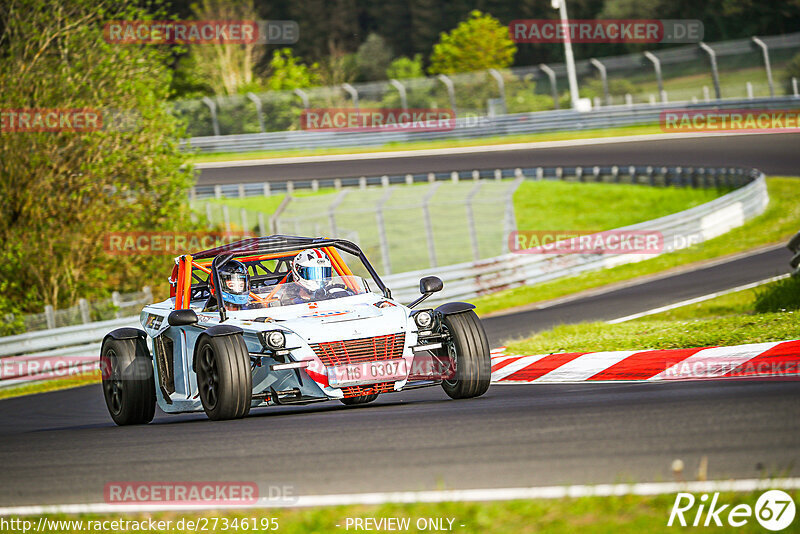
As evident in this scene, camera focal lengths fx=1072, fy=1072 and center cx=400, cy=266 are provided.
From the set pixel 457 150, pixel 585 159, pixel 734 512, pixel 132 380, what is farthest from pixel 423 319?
pixel 457 150

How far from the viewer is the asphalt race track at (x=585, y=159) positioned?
34062 mm

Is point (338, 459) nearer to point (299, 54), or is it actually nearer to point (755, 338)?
point (755, 338)

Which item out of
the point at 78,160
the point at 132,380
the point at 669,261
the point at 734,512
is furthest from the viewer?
the point at 78,160

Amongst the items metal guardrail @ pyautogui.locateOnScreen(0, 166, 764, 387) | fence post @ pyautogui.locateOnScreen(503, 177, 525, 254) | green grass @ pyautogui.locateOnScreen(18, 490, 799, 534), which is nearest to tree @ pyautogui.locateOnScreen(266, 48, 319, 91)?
metal guardrail @ pyautogui.locateOnScreen(0, 166, 764, 387)

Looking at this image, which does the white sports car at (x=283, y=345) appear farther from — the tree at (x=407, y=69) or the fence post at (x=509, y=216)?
the tree at (x=407, y=69)

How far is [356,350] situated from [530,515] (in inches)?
152

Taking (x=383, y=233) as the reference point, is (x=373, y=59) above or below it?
above

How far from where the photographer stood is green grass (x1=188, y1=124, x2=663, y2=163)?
43.1m

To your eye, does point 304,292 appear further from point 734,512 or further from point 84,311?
point 84,311

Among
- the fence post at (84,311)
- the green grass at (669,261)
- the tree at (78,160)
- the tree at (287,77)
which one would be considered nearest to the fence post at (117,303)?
the fence post at (84,311)

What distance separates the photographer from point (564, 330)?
14.1 meters

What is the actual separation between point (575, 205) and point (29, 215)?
16.5m

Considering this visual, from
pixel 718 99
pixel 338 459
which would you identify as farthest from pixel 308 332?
pixel 718 99

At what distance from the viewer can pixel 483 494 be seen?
515 cm
